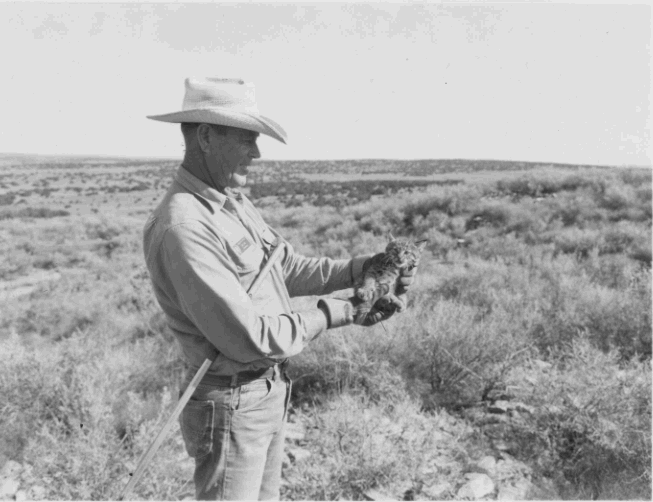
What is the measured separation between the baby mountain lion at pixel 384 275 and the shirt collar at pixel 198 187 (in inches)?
28.6

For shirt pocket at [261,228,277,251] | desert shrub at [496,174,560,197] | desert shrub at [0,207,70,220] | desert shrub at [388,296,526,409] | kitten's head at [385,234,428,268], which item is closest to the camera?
shirt pocket at [261,228,277,251]

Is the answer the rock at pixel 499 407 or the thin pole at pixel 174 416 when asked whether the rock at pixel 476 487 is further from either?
the thin pole at pixel 174 416

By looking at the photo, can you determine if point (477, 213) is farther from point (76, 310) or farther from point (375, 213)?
point (76, 310)

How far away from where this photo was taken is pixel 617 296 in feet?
20.2

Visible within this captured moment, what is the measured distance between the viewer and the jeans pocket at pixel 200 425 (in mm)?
2121

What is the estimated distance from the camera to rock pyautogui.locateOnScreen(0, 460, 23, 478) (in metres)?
3.78

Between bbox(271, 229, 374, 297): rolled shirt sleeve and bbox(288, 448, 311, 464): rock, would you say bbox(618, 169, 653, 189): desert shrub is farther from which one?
bbox(271, 229, 374, 297): rolled shirt sleeve

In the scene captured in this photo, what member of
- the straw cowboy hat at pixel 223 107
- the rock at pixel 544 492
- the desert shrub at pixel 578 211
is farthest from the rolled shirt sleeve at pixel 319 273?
the desert shrub at pixel 578 211

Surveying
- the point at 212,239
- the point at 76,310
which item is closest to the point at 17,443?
the point at 212,239

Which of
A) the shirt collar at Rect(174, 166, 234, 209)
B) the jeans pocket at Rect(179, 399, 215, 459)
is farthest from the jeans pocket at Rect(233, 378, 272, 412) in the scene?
the shirt collar at Rect(174, 166, 234, 209)

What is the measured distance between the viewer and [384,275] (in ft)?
8.00

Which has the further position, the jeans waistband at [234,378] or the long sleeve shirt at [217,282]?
A: the jeans waistband at [234,378]

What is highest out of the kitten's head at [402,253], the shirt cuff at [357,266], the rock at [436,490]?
the kitten's head at [402,253]

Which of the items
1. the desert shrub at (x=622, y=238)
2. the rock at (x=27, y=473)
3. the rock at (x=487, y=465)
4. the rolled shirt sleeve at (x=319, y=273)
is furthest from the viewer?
the desert shrub at (x=622, y=238)
